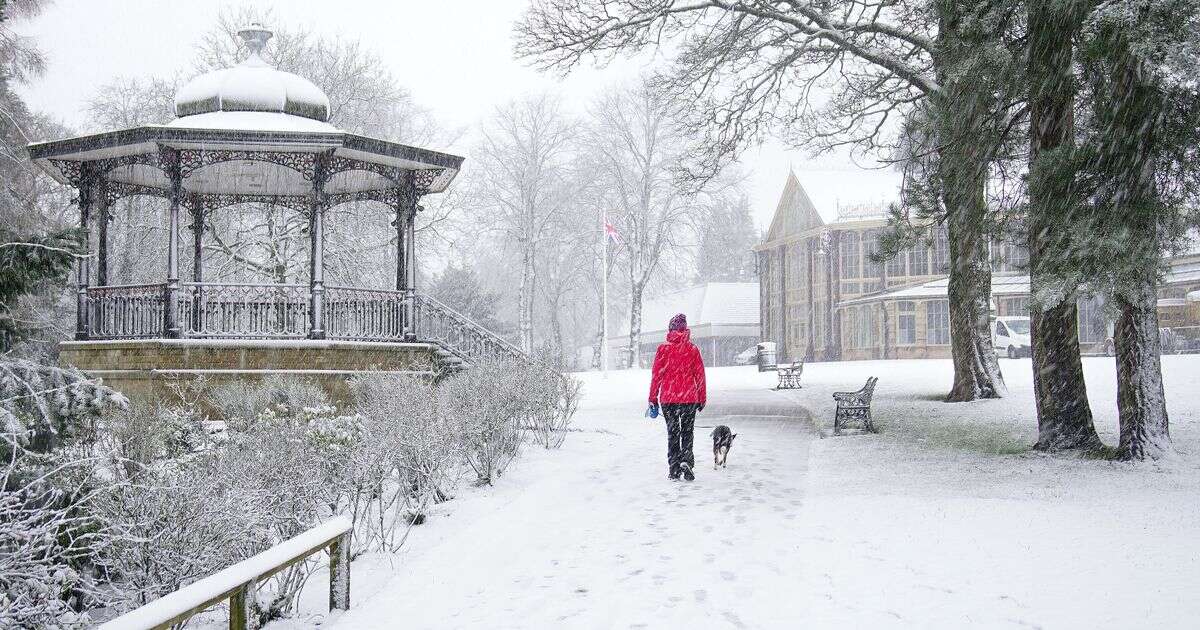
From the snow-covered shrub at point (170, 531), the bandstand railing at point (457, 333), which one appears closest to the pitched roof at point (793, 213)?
the bandstand railing at point (457, 333)

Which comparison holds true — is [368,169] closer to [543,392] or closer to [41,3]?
[543,392]

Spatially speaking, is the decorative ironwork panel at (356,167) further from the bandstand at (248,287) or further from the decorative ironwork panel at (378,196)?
the decorative ironwork panel at (378,196)

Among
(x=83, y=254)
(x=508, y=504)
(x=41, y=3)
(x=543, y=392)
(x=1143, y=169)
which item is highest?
(x=41, y=3)

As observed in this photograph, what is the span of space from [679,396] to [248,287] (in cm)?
909

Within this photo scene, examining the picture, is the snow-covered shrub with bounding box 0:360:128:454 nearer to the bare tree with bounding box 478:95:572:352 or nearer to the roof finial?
the roof finial

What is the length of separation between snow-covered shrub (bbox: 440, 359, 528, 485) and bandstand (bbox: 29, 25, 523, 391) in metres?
4.96

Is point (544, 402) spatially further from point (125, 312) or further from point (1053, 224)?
point (125, 312)

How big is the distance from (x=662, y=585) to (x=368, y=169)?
13.1m

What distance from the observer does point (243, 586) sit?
4379 millimetres

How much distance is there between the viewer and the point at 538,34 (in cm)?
1519

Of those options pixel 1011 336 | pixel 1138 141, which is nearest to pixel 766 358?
pixel 1011 336

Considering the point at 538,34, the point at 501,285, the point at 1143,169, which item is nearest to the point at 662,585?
the point at 1143,169

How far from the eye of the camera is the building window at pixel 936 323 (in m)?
42.1

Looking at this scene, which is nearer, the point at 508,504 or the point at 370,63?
the point at 508,504
